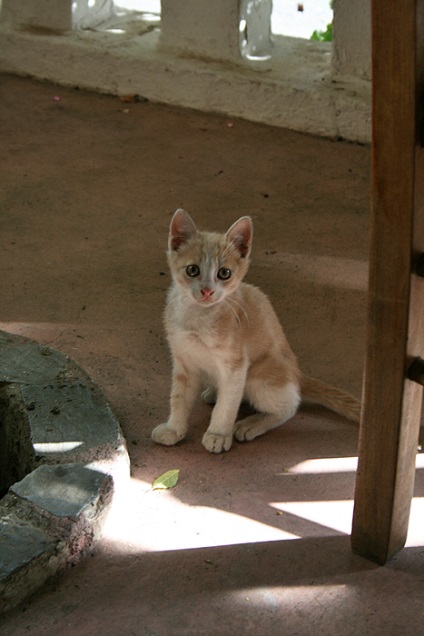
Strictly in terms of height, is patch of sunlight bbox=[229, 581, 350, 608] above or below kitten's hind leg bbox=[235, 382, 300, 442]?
below

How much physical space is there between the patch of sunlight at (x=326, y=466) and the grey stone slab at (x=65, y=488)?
74 cm

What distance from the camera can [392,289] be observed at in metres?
2.39

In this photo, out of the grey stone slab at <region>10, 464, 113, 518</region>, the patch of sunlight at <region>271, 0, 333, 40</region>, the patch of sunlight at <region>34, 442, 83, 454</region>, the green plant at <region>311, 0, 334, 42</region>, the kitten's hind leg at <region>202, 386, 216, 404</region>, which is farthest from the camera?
the patch of sunlight at <region>271, 0, 333, 40</region>

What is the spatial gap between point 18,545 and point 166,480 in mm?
687

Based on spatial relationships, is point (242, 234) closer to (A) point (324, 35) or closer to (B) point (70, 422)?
(B) point (70, 422)

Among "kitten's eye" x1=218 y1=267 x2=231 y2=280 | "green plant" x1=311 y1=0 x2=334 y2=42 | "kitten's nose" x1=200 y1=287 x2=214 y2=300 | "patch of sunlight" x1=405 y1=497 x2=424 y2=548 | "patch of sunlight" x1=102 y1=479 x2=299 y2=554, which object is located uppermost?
"green plant" x1=311 y1=0 x2=334 y2=42

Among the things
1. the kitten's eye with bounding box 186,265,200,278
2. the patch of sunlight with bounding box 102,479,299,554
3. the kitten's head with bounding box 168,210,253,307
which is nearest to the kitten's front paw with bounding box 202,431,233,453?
the patch of sunlight with bounding box 102,479,299,554

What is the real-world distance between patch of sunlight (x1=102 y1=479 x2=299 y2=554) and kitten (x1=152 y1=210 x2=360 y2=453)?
0.41 metres

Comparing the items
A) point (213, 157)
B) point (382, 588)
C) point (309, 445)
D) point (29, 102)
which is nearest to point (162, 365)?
point (309, 445)

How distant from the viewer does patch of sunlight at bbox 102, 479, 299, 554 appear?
2.93 meters

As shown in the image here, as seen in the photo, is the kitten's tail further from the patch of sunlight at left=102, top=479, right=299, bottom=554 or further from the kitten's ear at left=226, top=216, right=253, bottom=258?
the patch of sunlight at left=102, top=479, right=299, bottom=554

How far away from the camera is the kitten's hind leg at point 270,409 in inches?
141

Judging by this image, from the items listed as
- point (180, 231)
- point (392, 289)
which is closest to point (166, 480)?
point (180, 231)

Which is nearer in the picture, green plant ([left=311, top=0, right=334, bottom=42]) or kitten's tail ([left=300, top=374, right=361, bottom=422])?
kitten's tail ([left=300, top=374, right=361, bottom=422])
